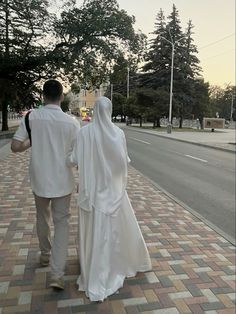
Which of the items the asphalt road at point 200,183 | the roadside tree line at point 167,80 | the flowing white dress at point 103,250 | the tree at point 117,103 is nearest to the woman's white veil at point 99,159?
the flowing white dress at point 103,250

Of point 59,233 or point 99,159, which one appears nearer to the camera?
point 99,159

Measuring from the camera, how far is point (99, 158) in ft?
11.1

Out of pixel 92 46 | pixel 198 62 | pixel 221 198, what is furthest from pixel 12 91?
pixel 198 62

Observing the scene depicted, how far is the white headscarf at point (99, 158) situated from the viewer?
3.37m

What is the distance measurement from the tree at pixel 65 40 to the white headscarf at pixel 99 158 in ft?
68.4

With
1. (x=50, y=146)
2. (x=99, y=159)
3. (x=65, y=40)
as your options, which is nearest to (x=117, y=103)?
(x=65, y=40)

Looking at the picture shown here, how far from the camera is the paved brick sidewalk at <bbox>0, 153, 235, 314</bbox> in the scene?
11.0 ft

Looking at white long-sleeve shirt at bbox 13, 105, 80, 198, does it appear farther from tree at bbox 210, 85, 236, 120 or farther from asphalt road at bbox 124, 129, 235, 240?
tree at bbox 210, 85, 236, 120

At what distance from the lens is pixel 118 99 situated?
8425 cm

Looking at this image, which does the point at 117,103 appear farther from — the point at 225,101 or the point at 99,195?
the point at 99,195

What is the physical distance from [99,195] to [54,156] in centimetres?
54

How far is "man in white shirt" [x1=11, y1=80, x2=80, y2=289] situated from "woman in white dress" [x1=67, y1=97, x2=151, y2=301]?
0.15m

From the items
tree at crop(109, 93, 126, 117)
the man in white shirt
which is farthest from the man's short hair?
tree at crop(109, 93, 126, 117)

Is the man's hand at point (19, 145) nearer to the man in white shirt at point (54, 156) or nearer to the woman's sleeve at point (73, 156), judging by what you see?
the man in white shirt at point (54, 156)
